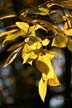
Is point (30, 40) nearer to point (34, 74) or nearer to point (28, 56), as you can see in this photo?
point (28, 56)

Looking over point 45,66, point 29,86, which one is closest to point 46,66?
point 45,66

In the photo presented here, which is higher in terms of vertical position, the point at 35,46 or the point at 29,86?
the point at 35,46

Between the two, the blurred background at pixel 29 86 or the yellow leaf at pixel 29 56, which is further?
the blurred background at pixel 29 86

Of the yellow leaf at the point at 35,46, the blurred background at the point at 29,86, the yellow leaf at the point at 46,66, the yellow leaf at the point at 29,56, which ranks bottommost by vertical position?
the blurred background at the point at 29,86

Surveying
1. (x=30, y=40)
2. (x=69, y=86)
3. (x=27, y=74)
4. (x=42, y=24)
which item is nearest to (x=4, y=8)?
(x=27, y=74)

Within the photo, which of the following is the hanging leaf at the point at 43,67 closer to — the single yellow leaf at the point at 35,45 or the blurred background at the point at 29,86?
the single yellow leaf at the point at 35,45

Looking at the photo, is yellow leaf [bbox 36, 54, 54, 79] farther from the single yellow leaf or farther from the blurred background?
the blurred background

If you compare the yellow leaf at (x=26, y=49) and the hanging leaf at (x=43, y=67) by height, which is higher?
the yellow leaf at (x=26, y=49)

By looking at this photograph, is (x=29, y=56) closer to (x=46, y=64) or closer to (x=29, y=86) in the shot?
(x=46, y=64)

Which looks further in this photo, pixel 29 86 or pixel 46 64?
pixel 29 86

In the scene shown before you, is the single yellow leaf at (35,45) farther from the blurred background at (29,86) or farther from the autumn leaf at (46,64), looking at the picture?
the blurred background at (29,86)

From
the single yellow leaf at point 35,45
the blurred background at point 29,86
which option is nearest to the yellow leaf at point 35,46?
the single yellow leaf at point 35,45
